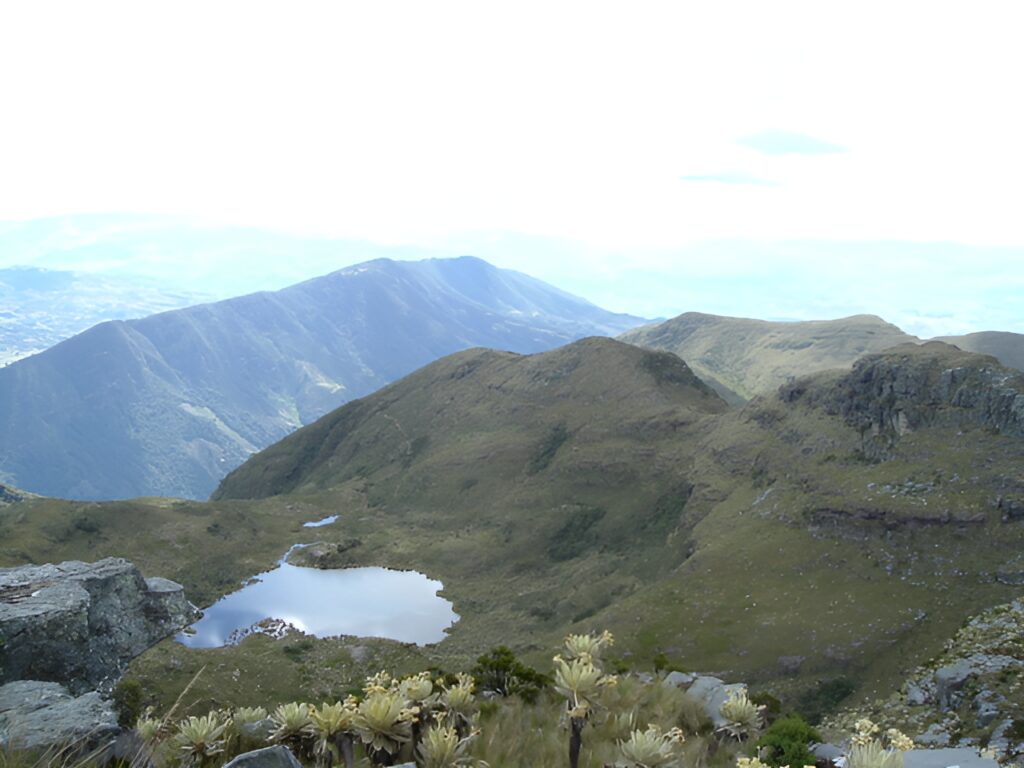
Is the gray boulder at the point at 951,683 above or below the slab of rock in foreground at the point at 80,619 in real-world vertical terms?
→ below

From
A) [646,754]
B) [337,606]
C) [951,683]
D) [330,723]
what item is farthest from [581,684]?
[337,606]

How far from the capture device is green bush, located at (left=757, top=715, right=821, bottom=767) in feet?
45.5

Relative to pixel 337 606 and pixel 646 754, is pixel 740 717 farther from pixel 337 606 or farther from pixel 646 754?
pixel 337 606

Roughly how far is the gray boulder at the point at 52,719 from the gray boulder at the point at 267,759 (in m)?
2.46

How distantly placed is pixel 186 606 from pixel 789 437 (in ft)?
248

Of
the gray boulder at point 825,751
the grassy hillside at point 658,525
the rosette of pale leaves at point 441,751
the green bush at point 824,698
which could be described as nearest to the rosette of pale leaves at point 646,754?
the rosette of pale leaves at point 441,751

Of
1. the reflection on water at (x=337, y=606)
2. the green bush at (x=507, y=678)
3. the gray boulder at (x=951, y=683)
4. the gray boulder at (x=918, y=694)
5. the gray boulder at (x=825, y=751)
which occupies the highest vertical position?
the gray boulder at (x=825, y=751)

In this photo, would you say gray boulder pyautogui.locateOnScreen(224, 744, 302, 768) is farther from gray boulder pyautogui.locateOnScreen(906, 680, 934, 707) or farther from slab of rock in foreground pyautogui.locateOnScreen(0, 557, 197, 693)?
gray boulder pyautogui.locateOnScreen(906, 680, 934, 707)

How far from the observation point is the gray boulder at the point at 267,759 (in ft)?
25.0

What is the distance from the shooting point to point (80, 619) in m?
15.2

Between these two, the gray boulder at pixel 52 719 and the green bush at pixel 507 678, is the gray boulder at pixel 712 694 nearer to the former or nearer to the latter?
the green bush at pixel 507 678

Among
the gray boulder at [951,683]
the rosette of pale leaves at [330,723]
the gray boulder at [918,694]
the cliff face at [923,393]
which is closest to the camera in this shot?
the rosette of pale leaves at [330,723]

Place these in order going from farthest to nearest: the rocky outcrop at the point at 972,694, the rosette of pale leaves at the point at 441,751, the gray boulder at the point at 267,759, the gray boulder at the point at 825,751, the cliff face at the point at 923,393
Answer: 1. the cliff face at the point at 923,393
2. the rocky outcrop at the point at 972,694
3. the gray boulder at the point at 825,751
4. the rosette of pale leaves at the point at 441,751
5. the gray boulder at the point at 267,759

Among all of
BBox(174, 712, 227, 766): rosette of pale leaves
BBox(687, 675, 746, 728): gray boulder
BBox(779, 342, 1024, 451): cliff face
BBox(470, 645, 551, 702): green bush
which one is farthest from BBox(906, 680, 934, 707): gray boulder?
BBox(174, 712, 227, 766): rosette of pale leaves
